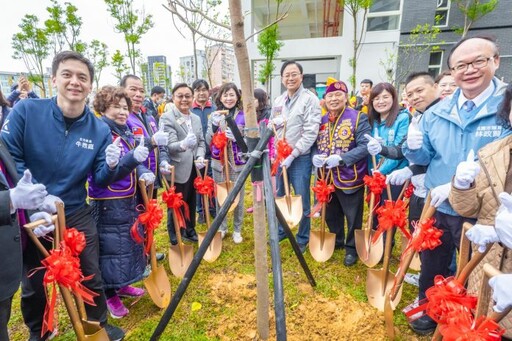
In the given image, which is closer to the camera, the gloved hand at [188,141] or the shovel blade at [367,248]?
the shovel blade at [367,248]

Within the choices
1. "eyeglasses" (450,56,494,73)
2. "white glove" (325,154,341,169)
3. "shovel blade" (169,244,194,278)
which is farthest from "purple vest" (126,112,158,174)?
"eyeglasses" (450,56,494,73)

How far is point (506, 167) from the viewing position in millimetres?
1467

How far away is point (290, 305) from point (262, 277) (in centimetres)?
76

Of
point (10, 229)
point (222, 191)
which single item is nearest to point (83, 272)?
point (10, 229)

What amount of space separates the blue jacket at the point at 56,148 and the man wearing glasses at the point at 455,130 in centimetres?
236

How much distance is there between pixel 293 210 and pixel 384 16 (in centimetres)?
1559

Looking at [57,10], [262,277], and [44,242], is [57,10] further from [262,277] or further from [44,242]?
[262,277]

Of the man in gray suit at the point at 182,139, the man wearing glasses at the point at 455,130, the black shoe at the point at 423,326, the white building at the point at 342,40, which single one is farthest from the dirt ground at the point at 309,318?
the white building at the point at 342,40

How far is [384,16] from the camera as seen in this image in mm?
14695

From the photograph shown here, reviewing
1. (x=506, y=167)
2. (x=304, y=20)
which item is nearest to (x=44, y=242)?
(x=506, y=167)

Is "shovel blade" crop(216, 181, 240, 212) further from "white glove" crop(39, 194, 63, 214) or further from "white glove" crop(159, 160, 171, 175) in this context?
"white glove" crop(39, 194, 63, 214)

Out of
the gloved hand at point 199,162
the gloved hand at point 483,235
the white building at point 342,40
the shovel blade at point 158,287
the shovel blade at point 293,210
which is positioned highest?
the white building at point 342,40

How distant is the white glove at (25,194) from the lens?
4.66ft

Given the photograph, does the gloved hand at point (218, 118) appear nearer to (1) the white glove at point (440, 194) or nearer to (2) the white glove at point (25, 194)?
(2) the white glove at point (25, 194)
